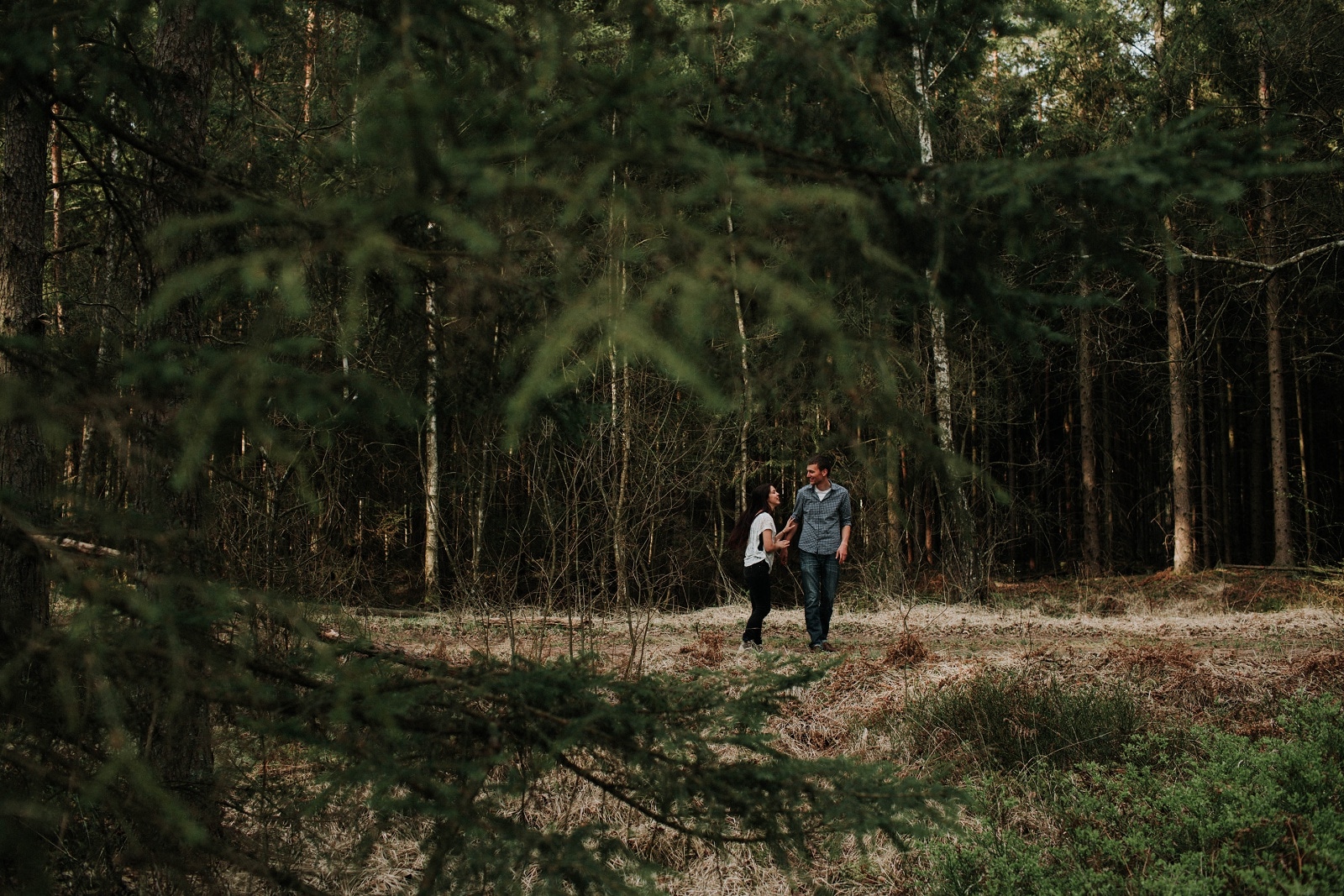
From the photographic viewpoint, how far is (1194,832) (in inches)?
171

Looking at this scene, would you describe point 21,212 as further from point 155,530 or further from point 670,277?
point 670,277

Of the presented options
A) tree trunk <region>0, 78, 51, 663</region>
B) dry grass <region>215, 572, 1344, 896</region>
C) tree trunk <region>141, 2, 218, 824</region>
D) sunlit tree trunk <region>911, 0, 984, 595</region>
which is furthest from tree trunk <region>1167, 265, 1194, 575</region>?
tree trunk <region>0, 78, 51, 663</region>

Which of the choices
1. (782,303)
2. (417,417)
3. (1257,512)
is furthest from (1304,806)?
(1257,512)

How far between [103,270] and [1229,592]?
46.3 feet

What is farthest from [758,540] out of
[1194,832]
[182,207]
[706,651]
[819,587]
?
[182,207]

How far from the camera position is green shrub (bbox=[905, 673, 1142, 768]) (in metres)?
5.85

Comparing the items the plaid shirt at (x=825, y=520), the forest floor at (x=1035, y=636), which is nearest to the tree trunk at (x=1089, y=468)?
the forest floor at (x=1035, y=636)

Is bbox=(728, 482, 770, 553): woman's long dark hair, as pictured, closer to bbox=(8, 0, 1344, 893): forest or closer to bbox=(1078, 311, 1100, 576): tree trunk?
bbox=(8, 0, 1344, 893): forest

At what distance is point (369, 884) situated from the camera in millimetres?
5246

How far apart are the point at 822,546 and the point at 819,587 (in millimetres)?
401

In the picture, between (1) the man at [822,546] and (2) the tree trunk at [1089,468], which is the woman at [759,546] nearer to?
(1) the man at [822,546]

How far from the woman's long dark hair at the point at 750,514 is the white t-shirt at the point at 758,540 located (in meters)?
0.09

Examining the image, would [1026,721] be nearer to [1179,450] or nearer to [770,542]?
[770,542]

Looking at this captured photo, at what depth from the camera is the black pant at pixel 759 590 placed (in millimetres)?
8680
